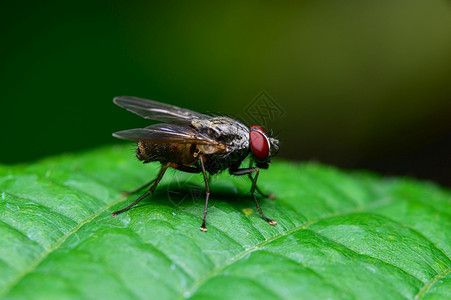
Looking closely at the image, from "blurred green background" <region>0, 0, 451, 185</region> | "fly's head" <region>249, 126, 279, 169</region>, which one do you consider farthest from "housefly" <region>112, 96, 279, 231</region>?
"blurred green background" <region>0, 0, 451, 185</region>

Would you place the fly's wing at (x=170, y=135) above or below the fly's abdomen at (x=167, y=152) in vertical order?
above

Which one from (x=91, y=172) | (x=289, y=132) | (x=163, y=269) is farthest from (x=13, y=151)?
(x=163, y=269)

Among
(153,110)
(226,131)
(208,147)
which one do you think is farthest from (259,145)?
(153,110)

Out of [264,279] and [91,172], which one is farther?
[91,172]

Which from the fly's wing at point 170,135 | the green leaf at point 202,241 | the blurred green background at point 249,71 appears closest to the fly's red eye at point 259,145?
the fly's wing at point 170,135

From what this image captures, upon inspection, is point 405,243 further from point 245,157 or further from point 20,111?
point 20,111

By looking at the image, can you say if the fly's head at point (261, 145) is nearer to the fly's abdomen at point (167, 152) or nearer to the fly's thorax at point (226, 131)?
the fly's thorax at point (226, 131)
